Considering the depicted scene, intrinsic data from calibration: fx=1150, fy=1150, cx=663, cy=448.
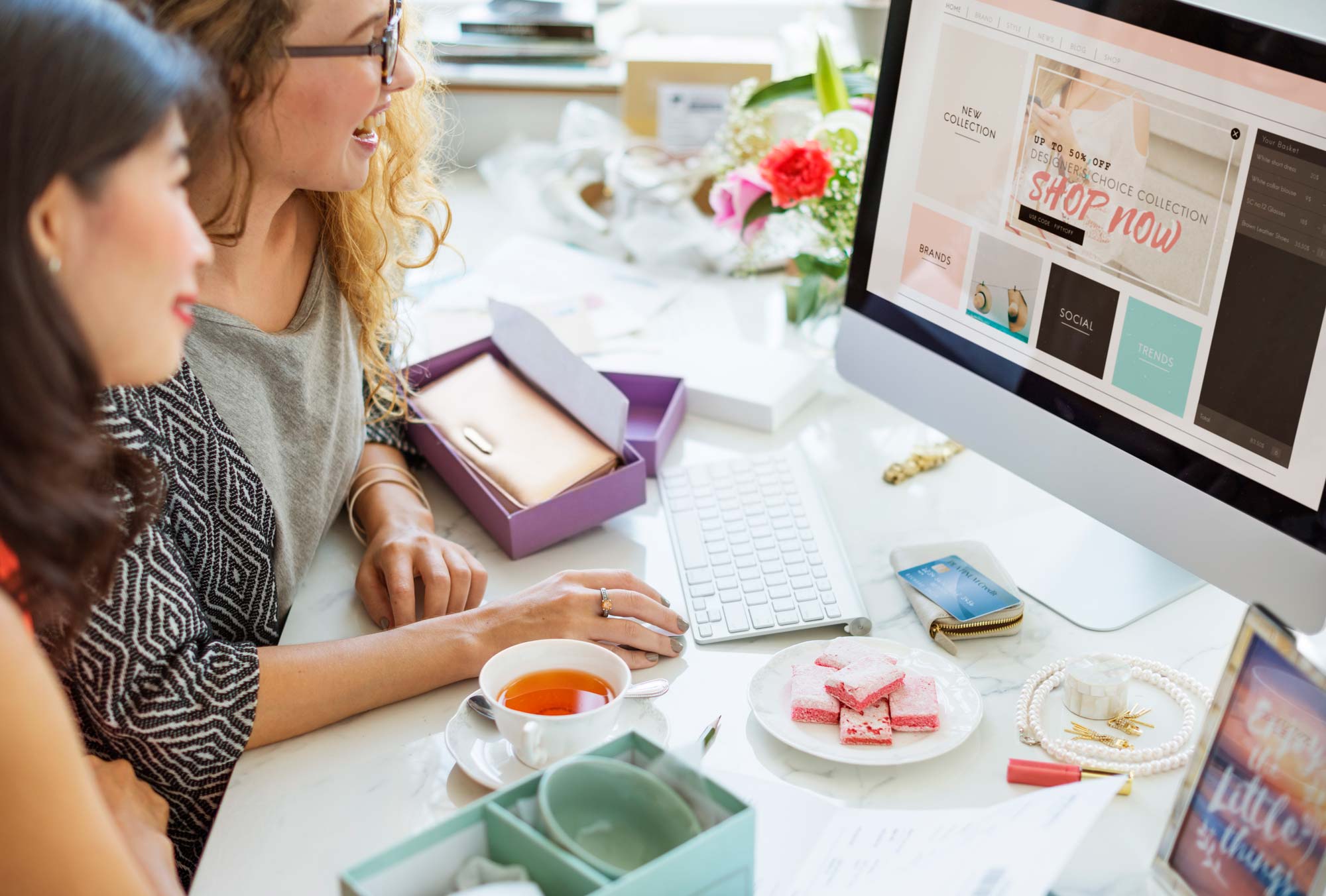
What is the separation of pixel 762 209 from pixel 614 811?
106 centimetres

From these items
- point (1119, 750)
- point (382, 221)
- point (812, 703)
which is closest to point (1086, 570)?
point (1119, 750)

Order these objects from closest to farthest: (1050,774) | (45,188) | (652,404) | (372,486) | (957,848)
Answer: (45,188) → (957,848) → (1050,774) → (372,486) → (652,404)

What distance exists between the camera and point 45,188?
0.60m

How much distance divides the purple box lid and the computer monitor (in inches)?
11.3

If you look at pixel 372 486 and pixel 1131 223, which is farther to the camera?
pixel 372 486

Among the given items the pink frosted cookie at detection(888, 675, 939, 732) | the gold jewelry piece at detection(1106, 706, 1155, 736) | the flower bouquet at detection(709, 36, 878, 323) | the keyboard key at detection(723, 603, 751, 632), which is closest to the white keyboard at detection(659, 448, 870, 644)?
the keyboard key at detection(723, 603, 751, 632)

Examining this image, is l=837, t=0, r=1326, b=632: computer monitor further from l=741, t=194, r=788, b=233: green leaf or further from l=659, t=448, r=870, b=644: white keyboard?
l=741, t=194, r=788, b=233: green leaf

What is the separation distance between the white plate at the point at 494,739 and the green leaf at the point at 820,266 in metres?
0.80

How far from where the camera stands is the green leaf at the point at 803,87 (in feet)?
5.57

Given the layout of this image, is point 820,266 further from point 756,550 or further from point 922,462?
point 756,550

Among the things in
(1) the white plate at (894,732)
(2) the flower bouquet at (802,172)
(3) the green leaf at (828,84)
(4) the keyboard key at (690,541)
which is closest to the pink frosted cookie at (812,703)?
(1) the white plate at (894,732)

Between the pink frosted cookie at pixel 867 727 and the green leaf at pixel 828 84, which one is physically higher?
the green leaf at pixel 828 84

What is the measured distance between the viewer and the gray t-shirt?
3.33 ft

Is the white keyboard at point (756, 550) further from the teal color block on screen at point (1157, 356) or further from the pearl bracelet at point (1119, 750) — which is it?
the teal color block on screen at point (1157, 356)
